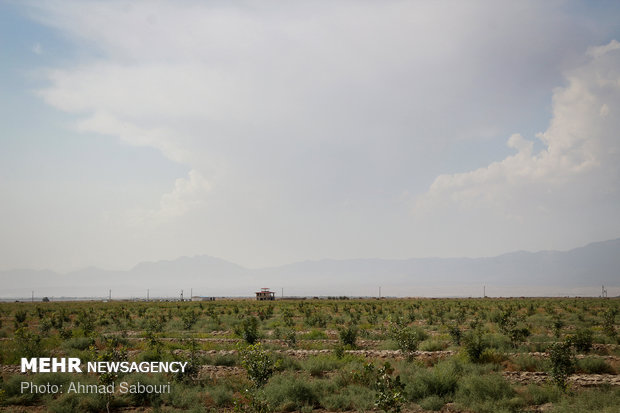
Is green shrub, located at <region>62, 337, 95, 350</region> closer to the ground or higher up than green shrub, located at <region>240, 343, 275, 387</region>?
closer to the ground

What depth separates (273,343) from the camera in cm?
2589

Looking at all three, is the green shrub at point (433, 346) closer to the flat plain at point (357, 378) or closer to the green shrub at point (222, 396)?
the flat plain at point (357, 378)

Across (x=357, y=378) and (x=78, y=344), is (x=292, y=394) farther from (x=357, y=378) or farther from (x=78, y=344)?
(x=78, y=344)

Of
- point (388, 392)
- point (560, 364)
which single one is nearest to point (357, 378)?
point (388, 392)

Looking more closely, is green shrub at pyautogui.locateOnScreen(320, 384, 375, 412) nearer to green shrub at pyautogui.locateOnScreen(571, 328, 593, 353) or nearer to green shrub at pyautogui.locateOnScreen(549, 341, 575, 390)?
green shrub at pyautogui.locateOnScreen(549, 341, 575, 390)

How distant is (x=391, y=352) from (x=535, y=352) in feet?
26.1

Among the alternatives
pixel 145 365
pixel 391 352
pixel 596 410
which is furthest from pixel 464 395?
pixel 145 365

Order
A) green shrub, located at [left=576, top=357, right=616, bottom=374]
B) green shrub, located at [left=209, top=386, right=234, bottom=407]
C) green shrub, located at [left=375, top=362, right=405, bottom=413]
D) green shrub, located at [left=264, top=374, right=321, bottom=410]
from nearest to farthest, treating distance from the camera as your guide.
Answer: green shrub, located at [left=375, top=362, right=405, bottom=413]
green shrub, located at [left=264, top=374, right=321, bottom=410]
green shrub, located at [left=209, top=386, right=234, bottom=407]
green shrub, located at [left=576, top=357, right=616, bottom=374]

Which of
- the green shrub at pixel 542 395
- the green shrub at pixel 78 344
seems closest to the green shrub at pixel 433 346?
the green shrub at pixel 542 395

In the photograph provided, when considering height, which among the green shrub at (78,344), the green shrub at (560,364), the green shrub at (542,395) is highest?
the green shrub at (560,364)

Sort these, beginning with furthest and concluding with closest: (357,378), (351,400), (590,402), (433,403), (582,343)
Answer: (582,343) < (357,378) < (351,400) < (433,403) < (590,402)

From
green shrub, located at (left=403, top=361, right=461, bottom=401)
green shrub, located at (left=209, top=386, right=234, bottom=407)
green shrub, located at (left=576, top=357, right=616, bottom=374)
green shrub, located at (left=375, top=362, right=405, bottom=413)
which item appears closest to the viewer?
green shrub, located at (left=375, top=362, right=405, bottom=413)

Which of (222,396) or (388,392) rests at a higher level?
(388,392)

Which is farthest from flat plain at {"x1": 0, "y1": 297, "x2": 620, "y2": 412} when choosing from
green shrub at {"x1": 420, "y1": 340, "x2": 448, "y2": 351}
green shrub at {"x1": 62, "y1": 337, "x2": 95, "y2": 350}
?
green shrub at {"x1": 62, "y1": 337, "x2": 95, "y2": 350}
